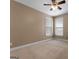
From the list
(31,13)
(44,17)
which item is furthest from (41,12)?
(31,13)

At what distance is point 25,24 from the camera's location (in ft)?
22.1

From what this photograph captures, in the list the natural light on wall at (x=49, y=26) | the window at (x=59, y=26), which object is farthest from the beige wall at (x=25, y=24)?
the window at (x=59, y=26)

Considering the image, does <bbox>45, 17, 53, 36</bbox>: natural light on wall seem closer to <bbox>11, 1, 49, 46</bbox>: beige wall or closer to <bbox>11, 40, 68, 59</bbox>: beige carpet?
<bbox>11, 1, 49, 46</bbox>: beige wall

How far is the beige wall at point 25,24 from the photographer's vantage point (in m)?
5.74

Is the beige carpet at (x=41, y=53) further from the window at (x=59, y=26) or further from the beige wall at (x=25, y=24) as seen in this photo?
the window at (x=59, y=26)

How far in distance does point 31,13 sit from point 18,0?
1719 mm

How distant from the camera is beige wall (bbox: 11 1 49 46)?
5.74 m

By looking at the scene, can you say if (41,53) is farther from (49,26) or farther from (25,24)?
(49,26)

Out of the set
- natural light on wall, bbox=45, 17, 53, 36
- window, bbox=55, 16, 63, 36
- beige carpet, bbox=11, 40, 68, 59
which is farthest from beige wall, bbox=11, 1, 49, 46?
window, bbox=55, 16, 63, 36

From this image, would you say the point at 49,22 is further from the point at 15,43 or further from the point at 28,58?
the point at 28,58

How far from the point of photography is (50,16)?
10484 mm

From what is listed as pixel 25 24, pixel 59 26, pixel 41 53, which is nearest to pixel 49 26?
pixel 59 26

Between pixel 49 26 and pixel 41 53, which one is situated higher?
pixel 49 26

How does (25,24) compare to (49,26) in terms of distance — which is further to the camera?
(49,26)
